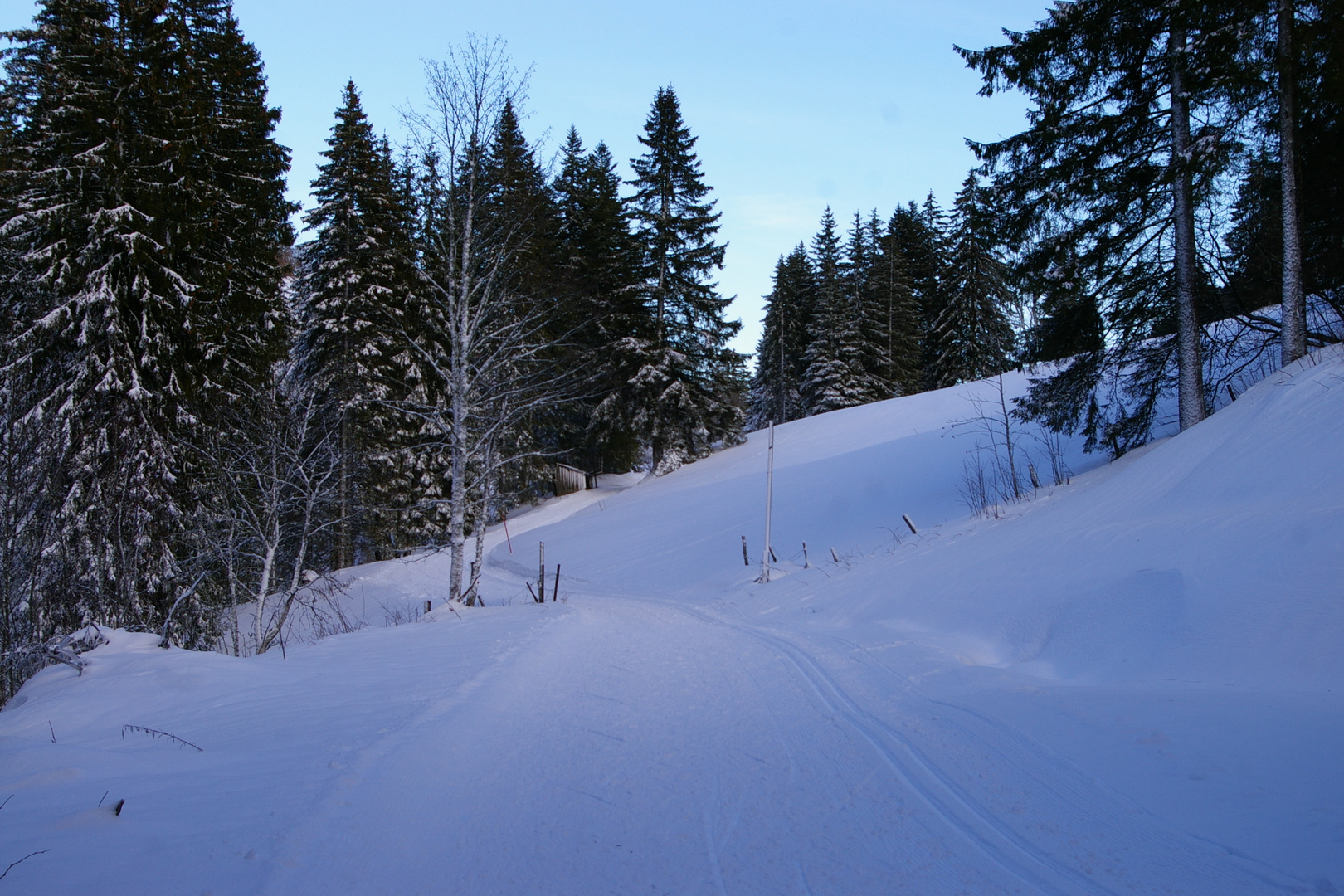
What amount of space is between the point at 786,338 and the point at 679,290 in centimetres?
1978

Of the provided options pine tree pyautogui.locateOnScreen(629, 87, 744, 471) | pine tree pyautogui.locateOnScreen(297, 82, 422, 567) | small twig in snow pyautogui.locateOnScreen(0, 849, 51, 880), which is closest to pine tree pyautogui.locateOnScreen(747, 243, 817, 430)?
pine tree pyautogui.locateOnScreen(629, 87, 744, 471)

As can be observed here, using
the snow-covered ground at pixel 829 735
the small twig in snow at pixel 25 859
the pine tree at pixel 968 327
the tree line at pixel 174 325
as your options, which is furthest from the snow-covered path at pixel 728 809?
the pine tree at pixel 968 327

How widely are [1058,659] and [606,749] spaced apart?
4325 mm

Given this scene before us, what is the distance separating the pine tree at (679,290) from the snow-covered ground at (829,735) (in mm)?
18873

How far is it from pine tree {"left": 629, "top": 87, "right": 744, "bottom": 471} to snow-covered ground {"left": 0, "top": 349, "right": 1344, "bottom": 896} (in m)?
18.9

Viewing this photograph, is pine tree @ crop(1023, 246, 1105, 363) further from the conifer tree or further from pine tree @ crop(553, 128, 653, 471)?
the conifer tree

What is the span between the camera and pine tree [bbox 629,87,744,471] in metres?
27.9

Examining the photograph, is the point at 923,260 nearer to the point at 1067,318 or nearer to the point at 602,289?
the point at 602,289

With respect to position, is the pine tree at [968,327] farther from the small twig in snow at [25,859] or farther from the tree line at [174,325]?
the small twig in snow at [25,859]

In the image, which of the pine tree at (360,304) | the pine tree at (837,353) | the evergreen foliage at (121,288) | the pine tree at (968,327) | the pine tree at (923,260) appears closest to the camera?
the evergreen foliage at (121,288)

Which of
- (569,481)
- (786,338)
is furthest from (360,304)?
(786,338)

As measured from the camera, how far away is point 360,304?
19.1 meters

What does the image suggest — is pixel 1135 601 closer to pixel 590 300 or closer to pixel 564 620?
pixel 564 620

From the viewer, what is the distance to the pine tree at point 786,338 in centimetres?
4556
